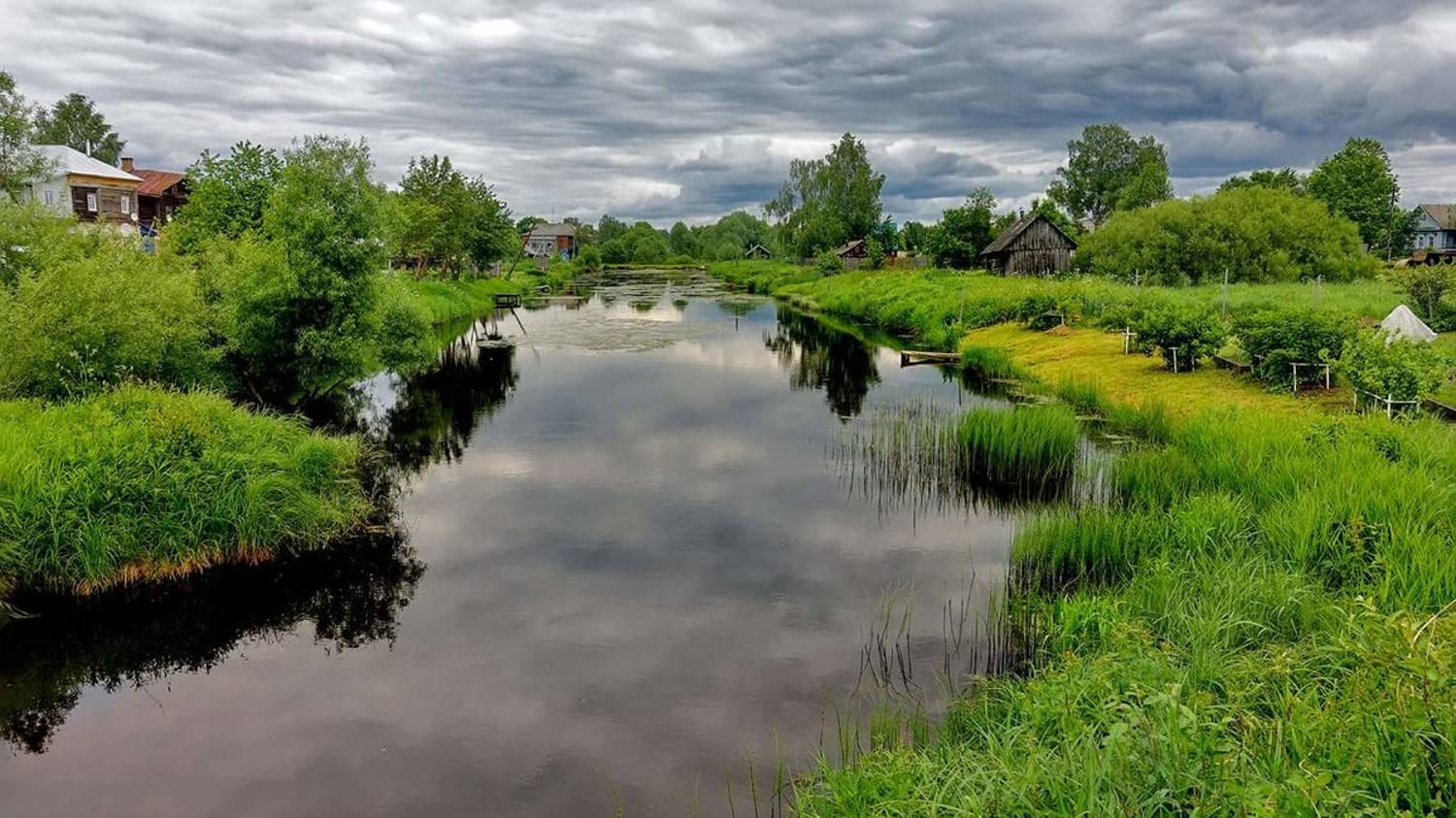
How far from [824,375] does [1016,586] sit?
23680 millimetres

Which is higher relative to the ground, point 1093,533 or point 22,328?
point 22,328

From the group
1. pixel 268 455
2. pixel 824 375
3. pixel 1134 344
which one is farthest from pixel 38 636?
pixel 1134 344

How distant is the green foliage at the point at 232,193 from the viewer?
102 feet

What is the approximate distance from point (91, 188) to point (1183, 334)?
7324cm

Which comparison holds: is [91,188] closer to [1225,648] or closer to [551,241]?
[1225,648]

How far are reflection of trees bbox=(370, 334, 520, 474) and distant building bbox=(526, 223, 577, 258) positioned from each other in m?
118

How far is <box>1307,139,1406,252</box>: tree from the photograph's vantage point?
9531cm

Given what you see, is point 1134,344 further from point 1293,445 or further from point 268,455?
point 268,455

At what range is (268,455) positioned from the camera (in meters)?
15.9

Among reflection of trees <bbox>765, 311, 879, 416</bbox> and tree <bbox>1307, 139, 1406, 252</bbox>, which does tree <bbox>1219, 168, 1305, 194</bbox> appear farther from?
reflection of trees <bbox>765, 311, 879, 416</bbox>

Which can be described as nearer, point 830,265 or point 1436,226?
point 830,265

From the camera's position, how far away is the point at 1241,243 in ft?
174

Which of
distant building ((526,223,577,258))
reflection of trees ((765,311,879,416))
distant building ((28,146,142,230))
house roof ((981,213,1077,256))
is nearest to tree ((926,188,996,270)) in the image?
house roof ((981,213,1077,256))

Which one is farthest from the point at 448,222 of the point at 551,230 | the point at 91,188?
the point at 551,230
